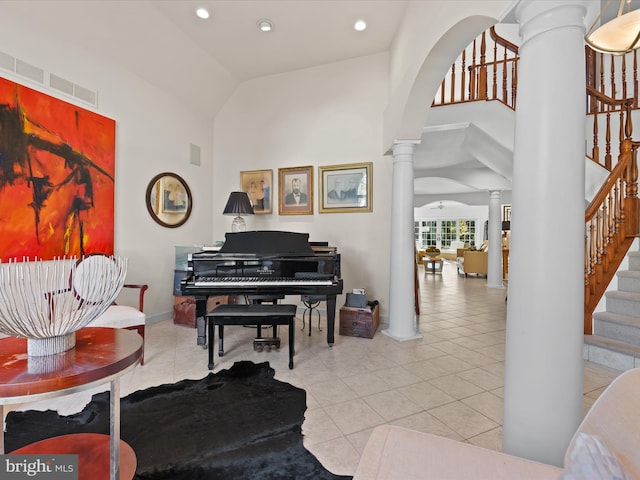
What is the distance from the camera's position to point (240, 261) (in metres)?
3.24

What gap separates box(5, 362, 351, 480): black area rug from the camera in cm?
158

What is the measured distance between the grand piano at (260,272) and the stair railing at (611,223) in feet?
9.04

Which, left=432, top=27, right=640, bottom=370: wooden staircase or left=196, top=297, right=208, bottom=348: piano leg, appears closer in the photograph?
left=432, top=27, right=640, bottom=370: wooden staircase

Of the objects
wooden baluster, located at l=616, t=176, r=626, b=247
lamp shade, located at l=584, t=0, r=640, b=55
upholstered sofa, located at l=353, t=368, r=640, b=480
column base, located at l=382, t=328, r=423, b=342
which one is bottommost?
column base, located at l=382, t=328, r=423, b=342

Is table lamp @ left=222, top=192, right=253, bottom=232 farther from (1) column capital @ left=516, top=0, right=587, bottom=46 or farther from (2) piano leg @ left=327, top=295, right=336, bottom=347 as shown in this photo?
(1) column capital @ left=516, top=0, right=587, bottom=46

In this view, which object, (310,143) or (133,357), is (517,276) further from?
(310,143)

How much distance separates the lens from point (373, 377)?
2635mm

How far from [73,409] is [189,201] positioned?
3.07 metres

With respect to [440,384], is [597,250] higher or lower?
higher

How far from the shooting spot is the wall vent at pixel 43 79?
8.70 ft

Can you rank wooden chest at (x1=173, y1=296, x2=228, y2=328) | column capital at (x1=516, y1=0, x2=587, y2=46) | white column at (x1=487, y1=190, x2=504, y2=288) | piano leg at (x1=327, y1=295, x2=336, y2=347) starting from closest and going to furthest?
column capital at (x1=516, y1=0, x2=587, y2=46) < piano leg at (x1=327, y1=295, x2=336, y2=347) < wooden chest at (x1=173, y1=296, x2=228, y2=328) < white column at (x1=487, y1=190, x2=504, y2=288)

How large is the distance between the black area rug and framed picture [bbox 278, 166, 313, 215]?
107 inches

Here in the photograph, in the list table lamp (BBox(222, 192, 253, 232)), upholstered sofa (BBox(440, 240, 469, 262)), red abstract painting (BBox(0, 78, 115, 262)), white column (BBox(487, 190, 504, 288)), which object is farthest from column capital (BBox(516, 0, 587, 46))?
upholstered sofa (BBox(440, 240, 469, 262))

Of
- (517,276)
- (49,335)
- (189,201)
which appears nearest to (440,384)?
(517,276)
